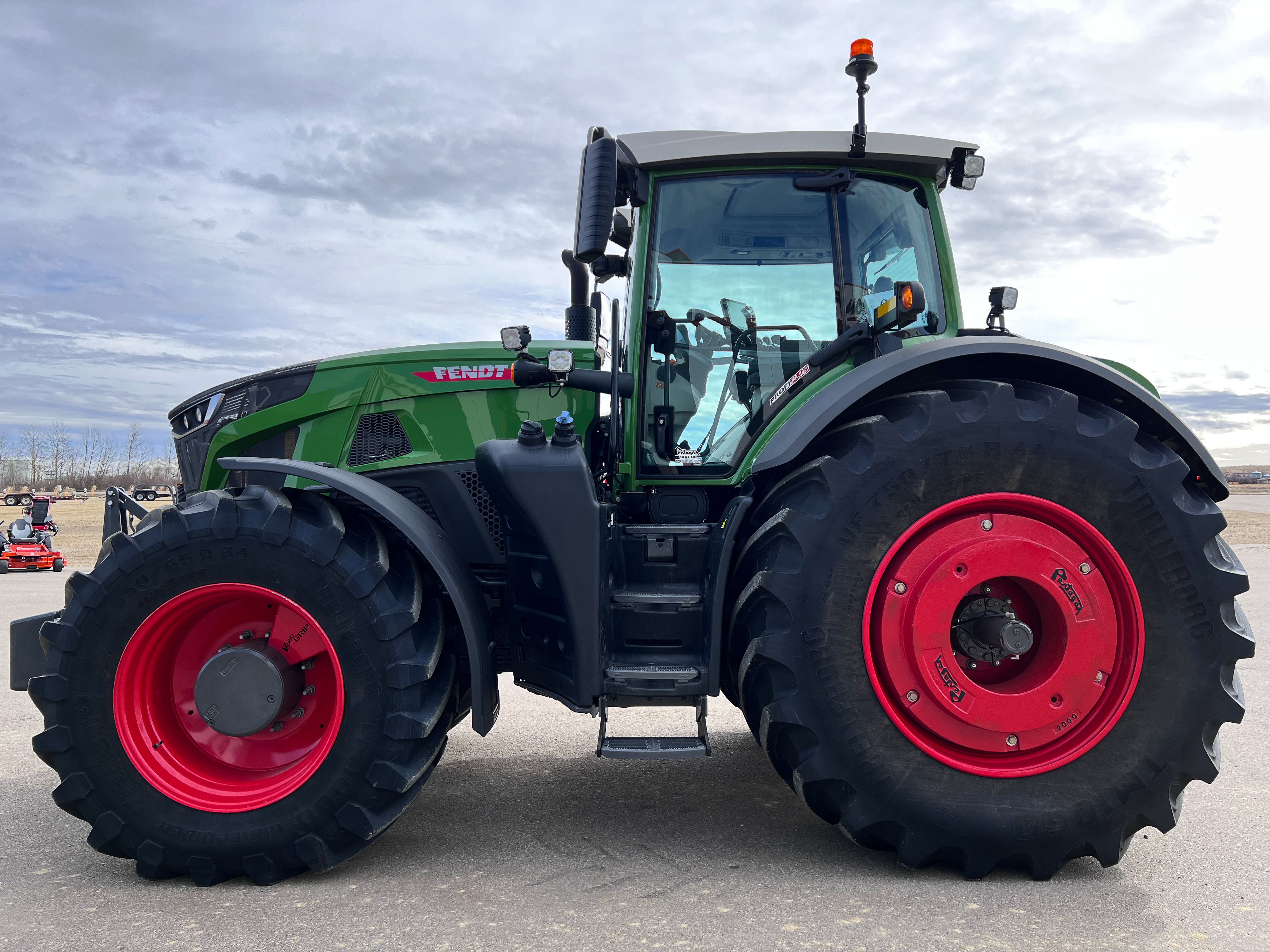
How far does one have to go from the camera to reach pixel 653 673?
2.94m

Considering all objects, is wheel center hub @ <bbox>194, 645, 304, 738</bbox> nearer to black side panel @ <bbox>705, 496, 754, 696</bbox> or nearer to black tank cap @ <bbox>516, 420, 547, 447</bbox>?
black tank cap @ <bbox>516, 420, 547, 447</bbox>

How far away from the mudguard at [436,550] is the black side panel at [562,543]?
0.76 ft

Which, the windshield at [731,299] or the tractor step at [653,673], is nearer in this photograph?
the tractor step at [653,673]

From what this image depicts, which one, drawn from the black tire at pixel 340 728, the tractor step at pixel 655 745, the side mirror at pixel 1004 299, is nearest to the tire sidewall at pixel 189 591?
the black tire at pixel 340 728

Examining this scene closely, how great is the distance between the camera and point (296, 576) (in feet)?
9.41

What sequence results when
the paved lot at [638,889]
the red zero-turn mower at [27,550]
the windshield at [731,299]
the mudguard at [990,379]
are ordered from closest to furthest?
1. the paved lot at [638,889]
2. the mudguard at [990,379]
3. the windshield at [731,299]
4. the red zero-turn mower at [27,550]

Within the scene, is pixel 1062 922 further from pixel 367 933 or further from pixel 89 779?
pixel 89 779

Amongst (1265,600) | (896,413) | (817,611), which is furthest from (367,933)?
(1265,600)

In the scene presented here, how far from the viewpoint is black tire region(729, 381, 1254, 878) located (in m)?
2.72

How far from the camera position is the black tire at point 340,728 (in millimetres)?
2803

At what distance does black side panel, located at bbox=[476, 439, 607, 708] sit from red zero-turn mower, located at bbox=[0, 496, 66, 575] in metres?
14.2

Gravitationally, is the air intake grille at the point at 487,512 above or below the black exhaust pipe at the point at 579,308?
below

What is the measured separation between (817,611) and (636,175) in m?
1.83

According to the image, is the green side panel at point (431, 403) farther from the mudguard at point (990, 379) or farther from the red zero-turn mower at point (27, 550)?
the red zero-turn mower at point (27, 550)
